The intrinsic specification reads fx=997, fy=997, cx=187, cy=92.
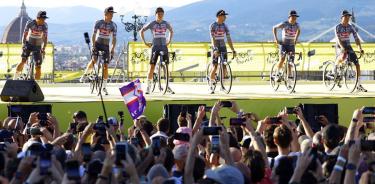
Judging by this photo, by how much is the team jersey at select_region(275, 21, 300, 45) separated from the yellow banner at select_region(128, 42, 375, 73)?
8925 mm

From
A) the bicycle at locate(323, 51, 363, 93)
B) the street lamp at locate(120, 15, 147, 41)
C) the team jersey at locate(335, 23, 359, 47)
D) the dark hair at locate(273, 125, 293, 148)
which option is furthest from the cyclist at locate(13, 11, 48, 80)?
the street lamp at locate(120, 15, 147, 41)

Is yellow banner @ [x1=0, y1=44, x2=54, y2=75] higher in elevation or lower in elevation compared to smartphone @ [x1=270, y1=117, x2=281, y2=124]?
higher

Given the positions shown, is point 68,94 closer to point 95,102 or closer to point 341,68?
point 95,102

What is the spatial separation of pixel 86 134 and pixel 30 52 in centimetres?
955

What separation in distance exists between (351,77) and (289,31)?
5.67 ft

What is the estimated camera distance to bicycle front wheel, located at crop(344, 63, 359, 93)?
2056 centimetres

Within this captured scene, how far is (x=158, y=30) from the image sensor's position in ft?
64.7

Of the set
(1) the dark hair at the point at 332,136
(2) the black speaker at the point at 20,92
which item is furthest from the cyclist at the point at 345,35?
(1) the dark hair at the point at 332,136

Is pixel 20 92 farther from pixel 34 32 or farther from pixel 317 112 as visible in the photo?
pixel 317 112

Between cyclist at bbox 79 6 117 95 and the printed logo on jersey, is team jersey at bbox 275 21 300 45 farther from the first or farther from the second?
cyclist at bbox 79 6 117 95

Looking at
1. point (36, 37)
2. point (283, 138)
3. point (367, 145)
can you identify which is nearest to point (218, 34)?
point (36, 37)

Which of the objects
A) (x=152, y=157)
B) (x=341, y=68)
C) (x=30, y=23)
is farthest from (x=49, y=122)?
(x=341, y=68)

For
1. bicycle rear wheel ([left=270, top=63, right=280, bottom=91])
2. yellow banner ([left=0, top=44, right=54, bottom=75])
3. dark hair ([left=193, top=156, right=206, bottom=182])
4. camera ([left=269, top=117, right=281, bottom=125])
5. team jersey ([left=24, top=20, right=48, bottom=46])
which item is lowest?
dark hair ([left=193, top=156, right=206, bottom=182])

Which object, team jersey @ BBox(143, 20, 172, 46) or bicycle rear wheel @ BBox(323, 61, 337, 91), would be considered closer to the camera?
team jersey @ BBox(143, 20, 172, 46)
